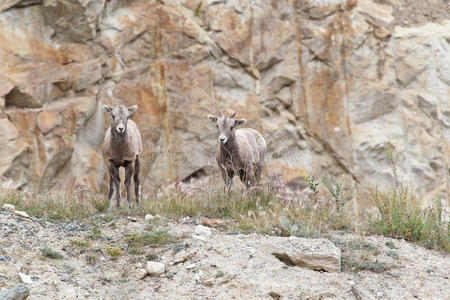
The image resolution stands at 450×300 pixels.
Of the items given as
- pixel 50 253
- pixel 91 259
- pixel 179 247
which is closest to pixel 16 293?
pixel 50 253

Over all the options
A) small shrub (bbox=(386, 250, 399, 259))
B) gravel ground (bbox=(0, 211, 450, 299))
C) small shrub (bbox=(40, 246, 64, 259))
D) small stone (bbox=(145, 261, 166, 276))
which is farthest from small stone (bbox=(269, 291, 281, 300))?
small shrub (bbox=(40, 246, 64, 259))

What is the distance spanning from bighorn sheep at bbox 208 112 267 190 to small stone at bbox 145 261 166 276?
3219mm

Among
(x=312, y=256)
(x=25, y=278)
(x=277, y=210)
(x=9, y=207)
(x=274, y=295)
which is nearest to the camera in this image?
(x=25, y=278)

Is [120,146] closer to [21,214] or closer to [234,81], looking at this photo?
[21,214]

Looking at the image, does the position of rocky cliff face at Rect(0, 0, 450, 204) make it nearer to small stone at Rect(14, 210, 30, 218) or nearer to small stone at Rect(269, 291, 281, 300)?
small stone at Rect(14, 210, 30, 218)

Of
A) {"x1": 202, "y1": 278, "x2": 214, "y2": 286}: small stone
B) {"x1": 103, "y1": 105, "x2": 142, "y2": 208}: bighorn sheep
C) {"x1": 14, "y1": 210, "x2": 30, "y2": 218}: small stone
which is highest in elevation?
{"x1": 103, "y1": 105, "x2": 142, "y2": 208}: bighorn sheep

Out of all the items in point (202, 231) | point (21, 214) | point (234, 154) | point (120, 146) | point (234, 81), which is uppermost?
point (234, 81)

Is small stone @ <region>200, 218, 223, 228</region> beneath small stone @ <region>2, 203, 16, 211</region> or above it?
beneath

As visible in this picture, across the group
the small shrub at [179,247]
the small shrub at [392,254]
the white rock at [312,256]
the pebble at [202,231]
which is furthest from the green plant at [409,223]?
the small shrub at [179,247]

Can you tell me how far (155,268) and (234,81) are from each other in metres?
9.82

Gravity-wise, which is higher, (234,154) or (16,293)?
(234,154)

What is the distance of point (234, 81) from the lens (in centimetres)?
1530

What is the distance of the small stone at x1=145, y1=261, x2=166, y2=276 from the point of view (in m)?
5.95

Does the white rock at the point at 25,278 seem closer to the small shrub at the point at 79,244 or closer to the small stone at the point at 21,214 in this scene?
the small shrub at the point at 79,244
